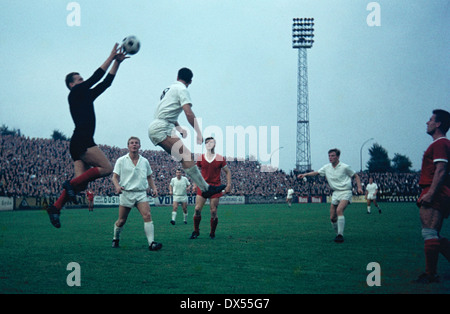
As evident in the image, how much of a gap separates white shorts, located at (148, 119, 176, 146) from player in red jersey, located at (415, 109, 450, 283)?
3.80 meters

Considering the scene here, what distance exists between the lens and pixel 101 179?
1574 inches

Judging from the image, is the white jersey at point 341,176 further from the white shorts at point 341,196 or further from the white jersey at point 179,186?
the white jersey at point 179,186

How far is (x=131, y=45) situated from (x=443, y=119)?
470 cm

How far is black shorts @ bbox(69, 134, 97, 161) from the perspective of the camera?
6395mm

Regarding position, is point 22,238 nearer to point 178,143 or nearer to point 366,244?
point 178,143

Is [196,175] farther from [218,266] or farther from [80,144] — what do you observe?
[80,144]

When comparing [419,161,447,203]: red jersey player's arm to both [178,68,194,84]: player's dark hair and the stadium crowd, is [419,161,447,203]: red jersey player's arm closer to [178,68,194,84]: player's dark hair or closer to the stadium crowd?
[178,68,194,84]: player's dark hair

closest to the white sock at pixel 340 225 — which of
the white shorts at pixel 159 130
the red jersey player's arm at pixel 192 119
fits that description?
the red jersey player's arm at pixel 192 119

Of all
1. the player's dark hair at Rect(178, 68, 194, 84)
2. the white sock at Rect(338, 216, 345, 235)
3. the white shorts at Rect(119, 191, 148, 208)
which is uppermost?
the player's dark hair at Rect(178, 68, 194, 84)

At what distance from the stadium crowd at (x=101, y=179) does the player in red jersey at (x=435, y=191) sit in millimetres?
30709

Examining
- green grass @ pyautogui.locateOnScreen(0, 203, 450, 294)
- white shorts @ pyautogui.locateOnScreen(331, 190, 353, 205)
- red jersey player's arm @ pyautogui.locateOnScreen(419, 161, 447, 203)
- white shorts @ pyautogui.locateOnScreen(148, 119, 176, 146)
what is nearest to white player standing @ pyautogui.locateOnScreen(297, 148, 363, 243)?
white shorts @ pyautogui.locateOnScreen(331, 190, 353, 205)

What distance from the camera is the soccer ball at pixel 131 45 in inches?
259
